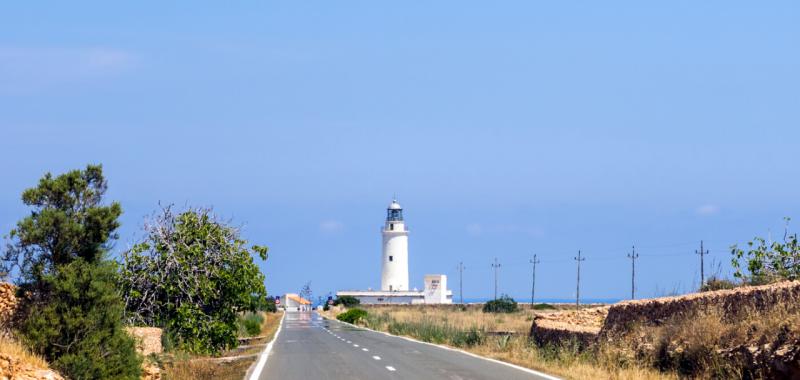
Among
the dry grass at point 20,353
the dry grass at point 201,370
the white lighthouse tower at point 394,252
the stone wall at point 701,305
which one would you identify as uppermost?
the white lighthouse tower at point 394,252

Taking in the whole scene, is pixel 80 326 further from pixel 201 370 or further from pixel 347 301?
pixel 347 301

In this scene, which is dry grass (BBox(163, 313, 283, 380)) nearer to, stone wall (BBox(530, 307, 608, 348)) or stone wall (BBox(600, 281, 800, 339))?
stone wall (BBox(530, 307, 608, 348))

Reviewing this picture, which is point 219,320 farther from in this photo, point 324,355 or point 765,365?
point 765,365

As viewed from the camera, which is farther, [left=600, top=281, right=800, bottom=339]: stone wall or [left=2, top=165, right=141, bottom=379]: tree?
[left=600, top=281, right=800, bottom=339]: stone wall

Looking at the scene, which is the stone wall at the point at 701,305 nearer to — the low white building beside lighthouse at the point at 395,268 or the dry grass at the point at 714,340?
the dry grass at the point at 714,340

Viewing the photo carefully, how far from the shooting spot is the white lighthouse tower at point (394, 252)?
12988 cm

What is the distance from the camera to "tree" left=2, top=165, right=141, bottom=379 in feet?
53.5

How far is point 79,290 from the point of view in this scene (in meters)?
16.6

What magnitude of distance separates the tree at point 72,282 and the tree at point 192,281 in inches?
418

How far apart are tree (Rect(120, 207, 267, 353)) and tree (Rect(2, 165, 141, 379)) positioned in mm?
10625

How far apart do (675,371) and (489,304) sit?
91530mm

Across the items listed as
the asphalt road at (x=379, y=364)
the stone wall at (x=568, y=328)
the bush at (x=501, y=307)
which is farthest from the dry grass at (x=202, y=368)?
the bush at (x=501, y=307)

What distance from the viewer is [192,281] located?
2897 centimetres

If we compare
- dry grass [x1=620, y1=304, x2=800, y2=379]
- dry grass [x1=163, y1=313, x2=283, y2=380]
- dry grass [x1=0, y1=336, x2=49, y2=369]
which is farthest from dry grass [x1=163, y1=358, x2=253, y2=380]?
dry grass [x1=620, y1=304, x2=800, y2=379]
